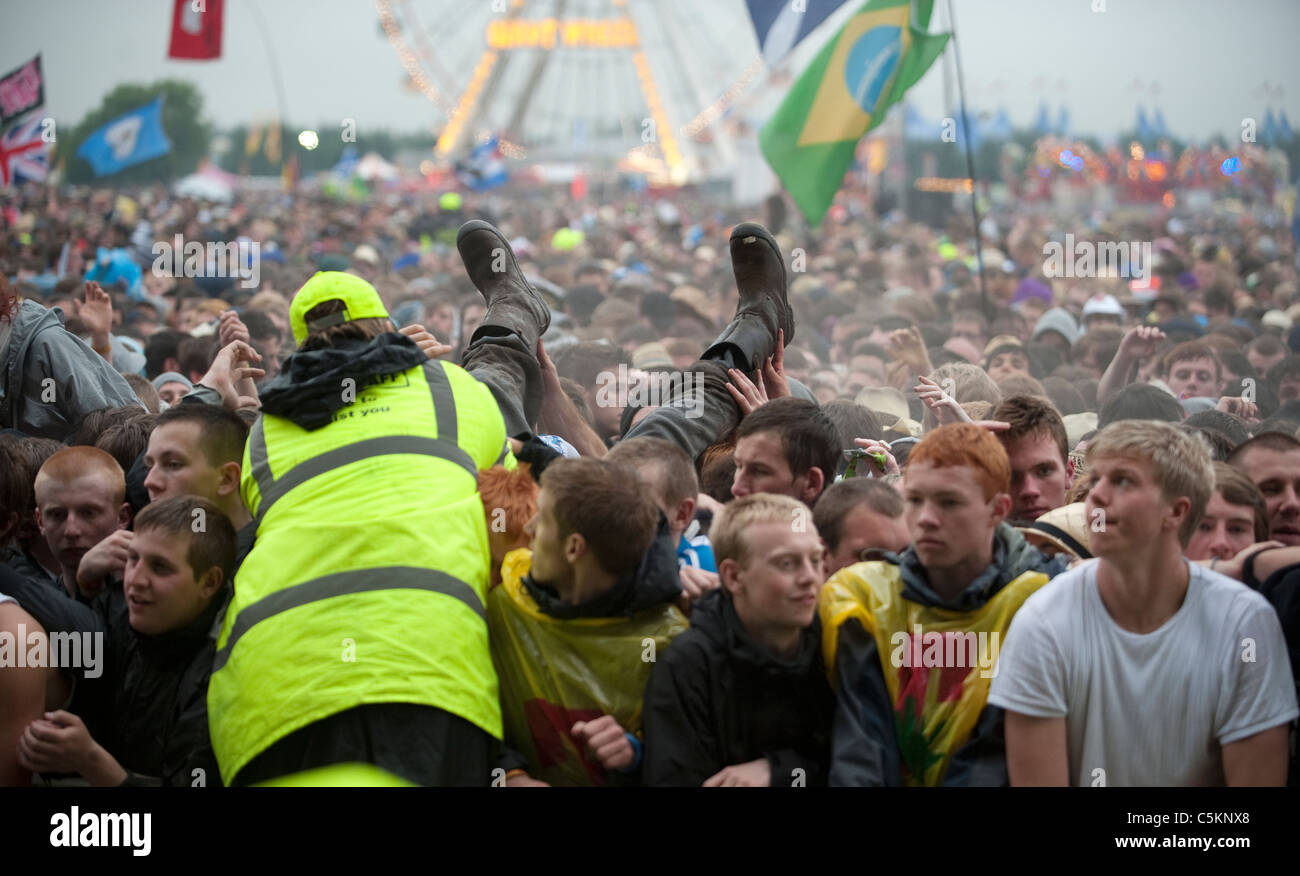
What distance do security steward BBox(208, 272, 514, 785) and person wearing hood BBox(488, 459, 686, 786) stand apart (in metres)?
0.11

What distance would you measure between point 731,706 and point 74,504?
6.27 feet

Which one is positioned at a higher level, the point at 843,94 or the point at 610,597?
the point at 843,94

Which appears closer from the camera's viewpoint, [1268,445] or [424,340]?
[1268,445]

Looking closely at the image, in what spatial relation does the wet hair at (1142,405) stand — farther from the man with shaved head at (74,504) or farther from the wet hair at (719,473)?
the man with shaved head at (74,504)

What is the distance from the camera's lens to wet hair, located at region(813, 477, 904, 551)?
3482 millimetres

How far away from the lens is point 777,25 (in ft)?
32.3

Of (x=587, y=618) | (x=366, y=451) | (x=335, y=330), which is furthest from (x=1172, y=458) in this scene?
(x=335, y=330)

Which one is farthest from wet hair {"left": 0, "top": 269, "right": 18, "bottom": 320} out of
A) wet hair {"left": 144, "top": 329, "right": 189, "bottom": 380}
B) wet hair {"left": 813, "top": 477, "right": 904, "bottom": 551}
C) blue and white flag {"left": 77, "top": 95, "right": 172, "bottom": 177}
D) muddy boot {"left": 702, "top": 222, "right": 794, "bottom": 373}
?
blue and white flag {"left": 77, "top": 95, "right": 172, "bottom": 177}

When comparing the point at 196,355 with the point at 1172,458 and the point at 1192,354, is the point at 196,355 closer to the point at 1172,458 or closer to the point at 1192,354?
the point at 1192,354

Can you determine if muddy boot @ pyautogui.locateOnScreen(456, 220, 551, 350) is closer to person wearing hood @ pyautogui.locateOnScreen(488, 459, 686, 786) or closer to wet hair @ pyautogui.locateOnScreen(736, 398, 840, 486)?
wet hair @ pyautogui.locateOnScreen(736, 398, 840, 486)

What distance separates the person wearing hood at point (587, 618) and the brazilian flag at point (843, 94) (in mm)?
5723

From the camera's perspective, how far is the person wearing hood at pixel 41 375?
5230 millimetres

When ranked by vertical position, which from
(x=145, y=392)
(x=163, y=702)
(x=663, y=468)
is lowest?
(x=163, y=702)

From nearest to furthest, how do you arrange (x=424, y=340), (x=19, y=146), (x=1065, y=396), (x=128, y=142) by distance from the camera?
(x=424, y=340), (x=1065, y=396), (x=19, y=146), (x=128, y=142)
